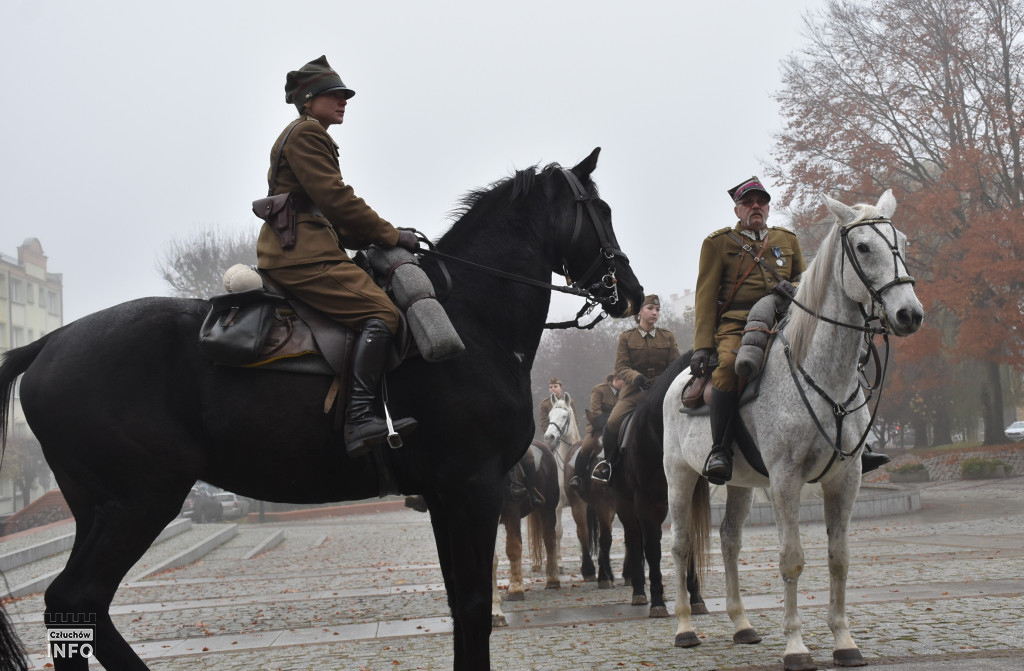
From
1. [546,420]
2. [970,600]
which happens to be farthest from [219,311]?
[546,420]

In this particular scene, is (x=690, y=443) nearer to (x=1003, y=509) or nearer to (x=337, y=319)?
(x=337, y=319)

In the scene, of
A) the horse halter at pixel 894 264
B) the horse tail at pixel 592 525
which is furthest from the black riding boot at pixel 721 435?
the horse tail at pixel 592 525

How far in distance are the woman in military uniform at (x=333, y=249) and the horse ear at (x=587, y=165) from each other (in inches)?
43.9

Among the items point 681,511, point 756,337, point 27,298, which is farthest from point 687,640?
point 27,298

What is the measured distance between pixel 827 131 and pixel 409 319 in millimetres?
29155

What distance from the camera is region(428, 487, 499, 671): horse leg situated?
15.5 feet

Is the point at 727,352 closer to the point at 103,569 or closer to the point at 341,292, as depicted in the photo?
the point at 341,292

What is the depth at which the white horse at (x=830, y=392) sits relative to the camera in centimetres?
645

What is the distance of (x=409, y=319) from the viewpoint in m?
4.75

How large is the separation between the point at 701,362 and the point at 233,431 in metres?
Result: 4.24

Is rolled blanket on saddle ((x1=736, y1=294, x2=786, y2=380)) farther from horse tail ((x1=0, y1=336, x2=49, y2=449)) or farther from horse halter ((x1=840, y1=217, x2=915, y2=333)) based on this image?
horse tail ((x1=0, y1=336, x2=49, y2=449))

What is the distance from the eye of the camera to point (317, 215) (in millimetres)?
4961

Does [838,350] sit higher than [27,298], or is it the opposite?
[27,298]

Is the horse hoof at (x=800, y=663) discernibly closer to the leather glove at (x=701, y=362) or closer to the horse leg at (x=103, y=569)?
the leather glove at (x=701, y=362)
